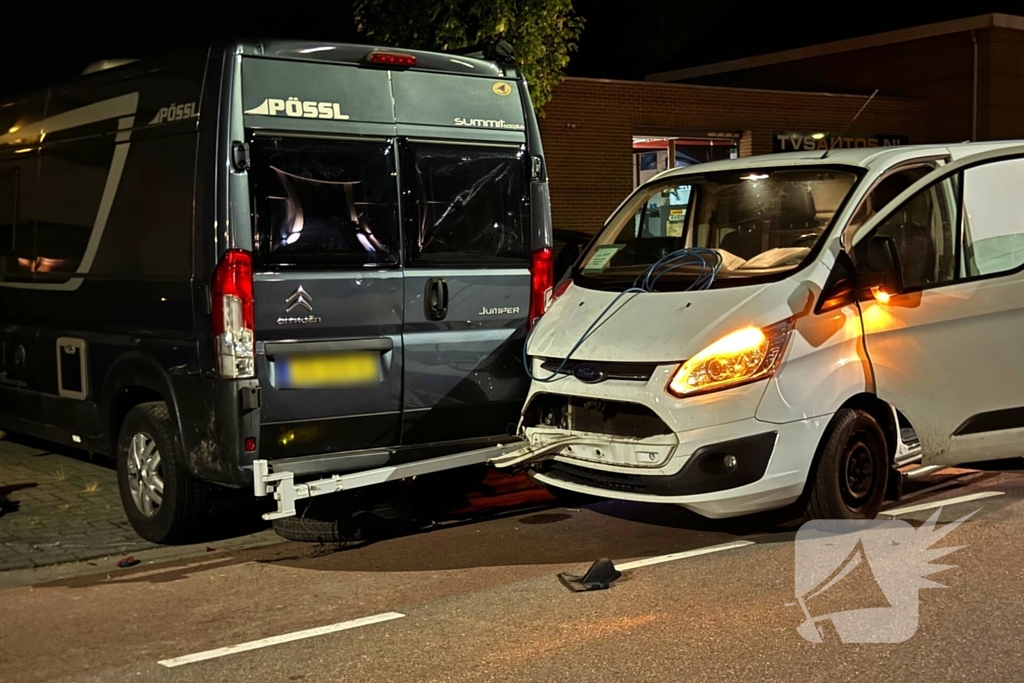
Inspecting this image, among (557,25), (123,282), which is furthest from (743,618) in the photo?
(557,25)

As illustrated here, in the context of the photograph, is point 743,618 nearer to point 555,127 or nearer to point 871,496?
point 871,496

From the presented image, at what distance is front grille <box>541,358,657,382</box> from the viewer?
6.40 meters

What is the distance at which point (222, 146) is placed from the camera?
6145 millimetres

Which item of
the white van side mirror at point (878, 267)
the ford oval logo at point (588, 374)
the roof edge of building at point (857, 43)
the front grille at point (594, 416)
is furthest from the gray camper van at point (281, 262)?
the roof edge of building at point (857, 43)

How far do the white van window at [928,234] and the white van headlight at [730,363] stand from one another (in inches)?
47.5

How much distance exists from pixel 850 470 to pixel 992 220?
1.81 m

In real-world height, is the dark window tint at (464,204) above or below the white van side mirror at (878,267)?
above

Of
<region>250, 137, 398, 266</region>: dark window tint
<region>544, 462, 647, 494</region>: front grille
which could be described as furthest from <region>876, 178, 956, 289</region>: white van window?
<region>250, 137, 398, 266</region>: dark window tint

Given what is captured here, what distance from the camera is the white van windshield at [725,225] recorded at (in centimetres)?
696

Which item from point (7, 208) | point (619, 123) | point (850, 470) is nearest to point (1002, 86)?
point (619, 123)

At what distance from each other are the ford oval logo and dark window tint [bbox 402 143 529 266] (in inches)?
35.9

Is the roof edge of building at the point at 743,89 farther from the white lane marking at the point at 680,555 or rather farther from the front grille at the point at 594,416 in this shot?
the white lane marking at the point at 680,555

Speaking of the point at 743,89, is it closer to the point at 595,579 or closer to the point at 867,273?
the point at 867,273

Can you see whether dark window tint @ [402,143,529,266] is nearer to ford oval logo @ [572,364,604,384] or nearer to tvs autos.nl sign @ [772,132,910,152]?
ford oval logo @ [572,364,604,384]
